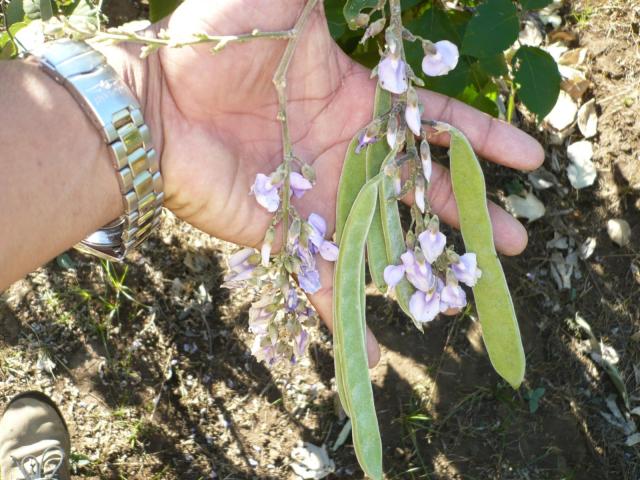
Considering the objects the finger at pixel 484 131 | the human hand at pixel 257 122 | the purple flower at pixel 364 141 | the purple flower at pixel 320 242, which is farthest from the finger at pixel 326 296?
the finger at pixel 484 131

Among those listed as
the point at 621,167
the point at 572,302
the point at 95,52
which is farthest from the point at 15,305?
the point at 621,167

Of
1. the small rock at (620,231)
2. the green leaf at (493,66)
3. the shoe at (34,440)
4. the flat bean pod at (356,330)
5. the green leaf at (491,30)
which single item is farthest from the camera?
the small rock at (620,231)

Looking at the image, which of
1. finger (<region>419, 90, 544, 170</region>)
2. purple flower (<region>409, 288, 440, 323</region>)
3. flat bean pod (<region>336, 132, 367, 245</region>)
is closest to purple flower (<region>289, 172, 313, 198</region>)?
flat bean pod (<region>336, 132, 367, 245</region>)

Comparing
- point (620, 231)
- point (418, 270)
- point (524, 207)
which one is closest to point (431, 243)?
point (418, 270)

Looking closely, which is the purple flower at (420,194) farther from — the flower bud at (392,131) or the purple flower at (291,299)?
the purple flower at (291,299)

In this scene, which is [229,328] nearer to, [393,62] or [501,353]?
[501,353]

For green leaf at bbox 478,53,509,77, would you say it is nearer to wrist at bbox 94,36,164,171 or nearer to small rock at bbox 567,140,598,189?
wrist at bbox 94,36,164,171
